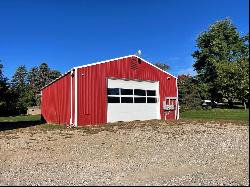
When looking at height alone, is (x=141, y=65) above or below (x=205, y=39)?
below

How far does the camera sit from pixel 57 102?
23578 millimetres

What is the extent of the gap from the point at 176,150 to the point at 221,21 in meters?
47.4

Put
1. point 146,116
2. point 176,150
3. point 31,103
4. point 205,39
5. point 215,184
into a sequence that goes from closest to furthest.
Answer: point 215,184, point 176,150, point 146,116, point 205,39, point 31,103

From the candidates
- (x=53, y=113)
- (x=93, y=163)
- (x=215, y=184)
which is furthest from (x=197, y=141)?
(x=53, y=113)

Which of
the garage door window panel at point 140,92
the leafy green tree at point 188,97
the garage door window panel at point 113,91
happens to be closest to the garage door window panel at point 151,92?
the garage door window panel at point 140,92

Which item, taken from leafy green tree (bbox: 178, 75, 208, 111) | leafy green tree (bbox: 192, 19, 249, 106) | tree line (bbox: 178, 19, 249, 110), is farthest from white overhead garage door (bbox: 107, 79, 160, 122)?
leafy green tree (bbox: 192, 19, 249, 106)

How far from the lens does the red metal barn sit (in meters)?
20.5

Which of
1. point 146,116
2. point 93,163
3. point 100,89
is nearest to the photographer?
point 93,163

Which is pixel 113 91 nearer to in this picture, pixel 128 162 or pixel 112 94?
pixel 112 94

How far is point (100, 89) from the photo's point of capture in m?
21.3

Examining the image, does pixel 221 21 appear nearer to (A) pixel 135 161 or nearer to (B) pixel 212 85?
(B) pixel 212 85

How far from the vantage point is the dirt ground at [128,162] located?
6664mm

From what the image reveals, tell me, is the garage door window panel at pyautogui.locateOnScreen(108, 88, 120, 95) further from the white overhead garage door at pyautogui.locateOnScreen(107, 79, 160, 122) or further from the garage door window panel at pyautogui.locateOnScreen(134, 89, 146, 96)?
the garage door window panel at pyautogui.locateOnScreen(134, 89, 146, 96)

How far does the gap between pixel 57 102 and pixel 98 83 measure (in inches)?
167
